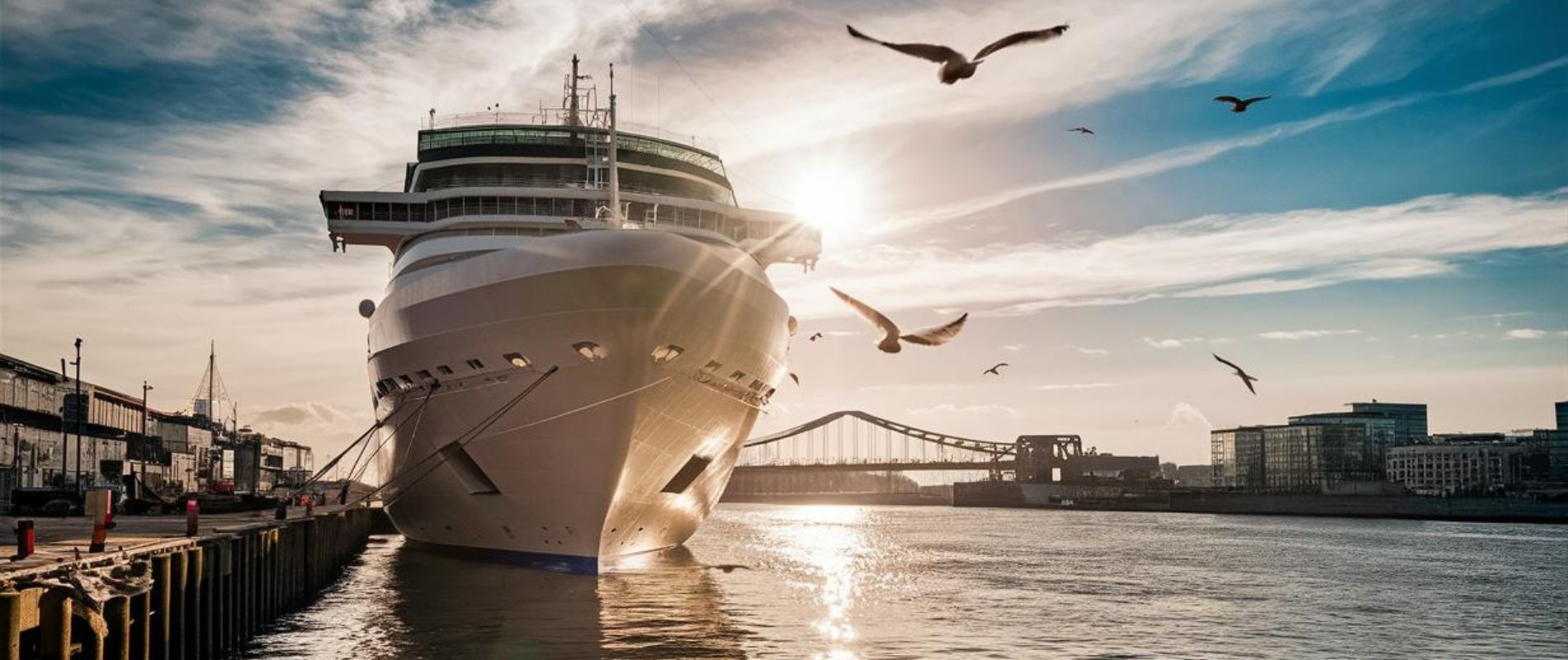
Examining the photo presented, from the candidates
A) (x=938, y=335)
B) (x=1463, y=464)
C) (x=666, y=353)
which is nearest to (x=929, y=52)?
(x=938, y=335)

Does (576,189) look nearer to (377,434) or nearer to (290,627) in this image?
(377,434)

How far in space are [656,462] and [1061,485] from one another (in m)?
138

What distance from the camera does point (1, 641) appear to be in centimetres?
1077

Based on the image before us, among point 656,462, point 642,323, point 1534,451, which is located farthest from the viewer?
point 1534,451

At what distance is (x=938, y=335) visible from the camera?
16.6 meters

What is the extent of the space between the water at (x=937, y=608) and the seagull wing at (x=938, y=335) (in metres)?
6.32

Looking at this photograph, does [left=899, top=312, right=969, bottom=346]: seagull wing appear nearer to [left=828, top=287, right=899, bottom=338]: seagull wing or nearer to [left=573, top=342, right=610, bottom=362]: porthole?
[left=828, top=287, right=899, bottom=338]: seagull wing

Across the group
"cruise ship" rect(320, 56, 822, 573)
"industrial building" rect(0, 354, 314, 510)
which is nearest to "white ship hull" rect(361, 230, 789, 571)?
"cruise ship" rect(320, 56, 822, 573)

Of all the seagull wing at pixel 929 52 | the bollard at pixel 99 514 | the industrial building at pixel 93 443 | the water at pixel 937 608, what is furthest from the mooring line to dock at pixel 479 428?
the industrial building at pixel 93 443

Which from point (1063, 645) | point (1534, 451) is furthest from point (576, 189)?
point (1534, 451)

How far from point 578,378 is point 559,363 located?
1.56 feet

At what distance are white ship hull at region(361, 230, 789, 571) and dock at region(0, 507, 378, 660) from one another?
4313 millimetres

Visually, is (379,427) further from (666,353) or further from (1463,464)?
(1463,464)

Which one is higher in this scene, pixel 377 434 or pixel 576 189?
pixel 576 189
